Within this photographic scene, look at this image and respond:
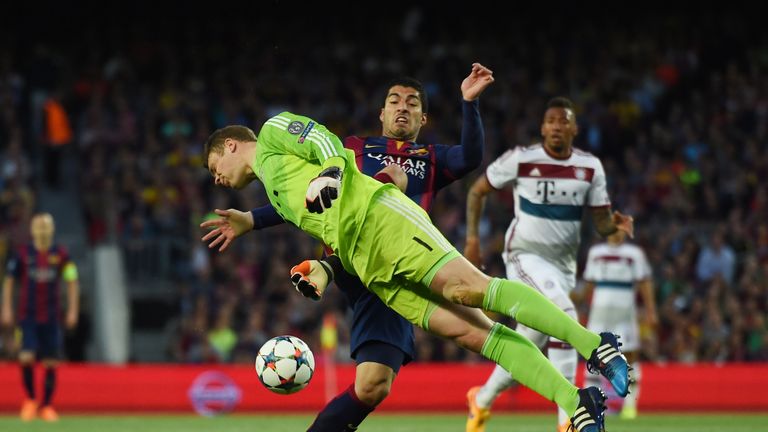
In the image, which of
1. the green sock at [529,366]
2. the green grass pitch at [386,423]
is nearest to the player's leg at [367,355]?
the green sock at [529,366]

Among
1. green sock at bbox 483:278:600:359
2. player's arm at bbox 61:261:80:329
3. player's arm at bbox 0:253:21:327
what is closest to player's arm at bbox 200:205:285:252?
green sock at bbox 483:278:600:359

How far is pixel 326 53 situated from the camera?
72.7 feet

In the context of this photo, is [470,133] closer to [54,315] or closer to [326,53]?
[54,315]

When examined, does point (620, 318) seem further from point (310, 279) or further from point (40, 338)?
point (310, 279)

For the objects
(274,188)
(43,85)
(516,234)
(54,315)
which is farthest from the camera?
(43,85)

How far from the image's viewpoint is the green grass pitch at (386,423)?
11.2 metres

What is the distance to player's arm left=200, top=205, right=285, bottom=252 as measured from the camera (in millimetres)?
6860

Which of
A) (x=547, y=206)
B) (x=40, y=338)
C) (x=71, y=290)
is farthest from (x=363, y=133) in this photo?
(x=547, y=206)

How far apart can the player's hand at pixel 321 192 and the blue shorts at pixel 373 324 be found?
1.13 m

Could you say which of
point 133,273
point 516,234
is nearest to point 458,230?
point 133,273

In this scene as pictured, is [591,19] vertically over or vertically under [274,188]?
over

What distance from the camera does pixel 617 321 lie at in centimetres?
1359

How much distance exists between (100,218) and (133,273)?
0.97 metres

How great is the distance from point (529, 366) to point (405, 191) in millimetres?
1583
